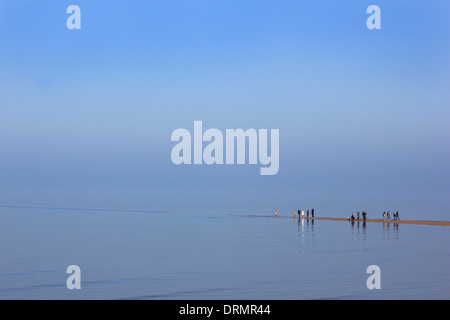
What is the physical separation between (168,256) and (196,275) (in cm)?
658

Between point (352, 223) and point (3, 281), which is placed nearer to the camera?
point (3, 281)

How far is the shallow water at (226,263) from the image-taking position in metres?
24.3

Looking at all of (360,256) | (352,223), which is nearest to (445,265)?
(360,256)

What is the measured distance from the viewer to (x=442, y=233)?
48.4 metres

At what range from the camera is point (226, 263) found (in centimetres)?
3188

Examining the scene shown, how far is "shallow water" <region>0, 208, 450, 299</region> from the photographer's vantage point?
2434cm

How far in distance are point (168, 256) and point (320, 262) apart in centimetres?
784

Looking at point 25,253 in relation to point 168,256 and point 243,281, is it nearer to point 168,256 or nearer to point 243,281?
point 168,256

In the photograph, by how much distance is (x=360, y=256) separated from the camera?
33.8m
